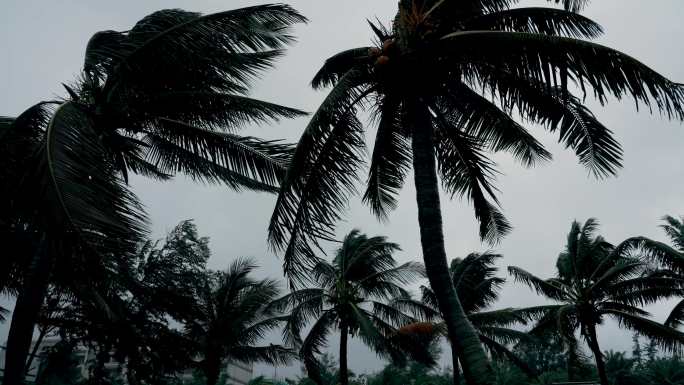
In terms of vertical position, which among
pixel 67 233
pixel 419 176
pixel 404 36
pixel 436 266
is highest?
pixel 404 36

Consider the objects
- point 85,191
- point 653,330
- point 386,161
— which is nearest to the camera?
point 85,191

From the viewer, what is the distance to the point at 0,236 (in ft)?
20.8

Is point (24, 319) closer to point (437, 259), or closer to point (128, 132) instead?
point (128, 132)

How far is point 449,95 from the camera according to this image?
7418 millimetres

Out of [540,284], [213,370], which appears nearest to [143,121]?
[213,370]

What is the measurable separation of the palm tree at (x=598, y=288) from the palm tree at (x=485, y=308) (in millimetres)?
1656

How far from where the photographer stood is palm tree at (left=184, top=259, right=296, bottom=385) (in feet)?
65.0

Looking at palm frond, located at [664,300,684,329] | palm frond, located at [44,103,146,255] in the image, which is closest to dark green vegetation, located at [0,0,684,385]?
palm frond, located at [44,103,146,255]

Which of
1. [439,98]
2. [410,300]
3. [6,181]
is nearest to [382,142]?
[439,98]

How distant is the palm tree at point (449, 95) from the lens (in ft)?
16.5

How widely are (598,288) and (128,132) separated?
17929 millimetres

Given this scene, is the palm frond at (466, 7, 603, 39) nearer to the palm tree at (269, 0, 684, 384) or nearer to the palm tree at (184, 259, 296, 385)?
the palm tree at (269, 0, 684, 384)

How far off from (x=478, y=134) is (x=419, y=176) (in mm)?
2423

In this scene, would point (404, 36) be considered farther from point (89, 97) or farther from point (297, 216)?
point (89, 97)
